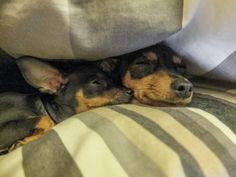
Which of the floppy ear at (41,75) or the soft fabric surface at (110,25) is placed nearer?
the soft fabric surface at (110,25)

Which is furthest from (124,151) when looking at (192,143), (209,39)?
Result: (209,39)

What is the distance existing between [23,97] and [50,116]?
4.6 inches

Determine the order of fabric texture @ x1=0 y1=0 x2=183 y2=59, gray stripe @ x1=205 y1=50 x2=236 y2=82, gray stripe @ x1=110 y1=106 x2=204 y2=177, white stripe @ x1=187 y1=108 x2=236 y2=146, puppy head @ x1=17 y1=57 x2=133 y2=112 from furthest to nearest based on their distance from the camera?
puppy head @ x1=17 y1=57 x2=133 y2=112 < gray stripe @ x1=205 y1=50 x2=236 y2=82 < fabric texture @ x1=0 y1=0 x2=183 y2=59 < white stripe @ x1=187 y1=108 x2=236 y2=146 < gray stripe @ x1=110 y1=106 x2=204 y2=177

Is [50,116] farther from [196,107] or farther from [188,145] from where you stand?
[188,145]

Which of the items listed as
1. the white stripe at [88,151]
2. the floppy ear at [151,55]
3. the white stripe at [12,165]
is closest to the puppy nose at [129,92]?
the floppy ear at [151,55]

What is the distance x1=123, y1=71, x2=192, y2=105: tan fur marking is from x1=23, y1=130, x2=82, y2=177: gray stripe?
37cm

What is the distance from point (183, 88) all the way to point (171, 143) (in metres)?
0.30

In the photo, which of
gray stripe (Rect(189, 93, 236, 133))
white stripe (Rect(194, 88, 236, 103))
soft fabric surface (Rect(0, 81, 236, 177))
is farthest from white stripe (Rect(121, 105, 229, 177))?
white stripe (Rect(194, 88, 236, 103))

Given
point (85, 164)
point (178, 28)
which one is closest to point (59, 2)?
point (178, 28)

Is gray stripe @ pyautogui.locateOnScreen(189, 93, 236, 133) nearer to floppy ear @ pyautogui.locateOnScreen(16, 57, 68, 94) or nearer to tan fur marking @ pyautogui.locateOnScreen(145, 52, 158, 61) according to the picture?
tan fur marking @ pyautogui.locateOnScreen(145, 52, 158, 61)

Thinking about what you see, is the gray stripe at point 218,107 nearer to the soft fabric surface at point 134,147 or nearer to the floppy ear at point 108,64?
the soft fabric surface at point 134,147

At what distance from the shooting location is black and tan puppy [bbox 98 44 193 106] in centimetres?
109

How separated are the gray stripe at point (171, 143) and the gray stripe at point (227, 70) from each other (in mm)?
312

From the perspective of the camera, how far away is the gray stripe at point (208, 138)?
75cm
